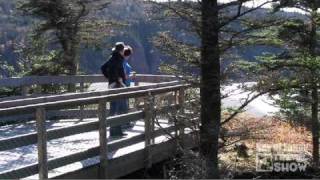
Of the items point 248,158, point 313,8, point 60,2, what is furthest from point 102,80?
point 313,8

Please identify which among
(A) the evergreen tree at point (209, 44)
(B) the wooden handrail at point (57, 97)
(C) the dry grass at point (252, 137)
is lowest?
(C) the dry grass at point (252, 137)

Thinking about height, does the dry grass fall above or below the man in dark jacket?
below

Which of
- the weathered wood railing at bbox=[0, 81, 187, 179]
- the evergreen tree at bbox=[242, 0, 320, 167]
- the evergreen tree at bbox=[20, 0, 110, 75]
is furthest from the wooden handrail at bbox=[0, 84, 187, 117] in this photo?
the evergreen tree at bbox=[20, 0, 110, 75]

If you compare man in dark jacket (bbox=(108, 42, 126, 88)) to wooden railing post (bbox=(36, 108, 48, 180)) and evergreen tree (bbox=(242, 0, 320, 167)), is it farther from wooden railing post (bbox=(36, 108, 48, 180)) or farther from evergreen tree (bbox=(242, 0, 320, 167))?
wooden railing post (bbox=(36, 108, 48, 180))

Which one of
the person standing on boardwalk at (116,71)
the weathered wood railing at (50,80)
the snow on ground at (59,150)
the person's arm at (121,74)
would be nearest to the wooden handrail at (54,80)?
the weathered wood railing at (50,80)

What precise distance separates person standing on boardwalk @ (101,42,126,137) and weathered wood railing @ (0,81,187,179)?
68 cm

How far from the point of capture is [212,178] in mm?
8789

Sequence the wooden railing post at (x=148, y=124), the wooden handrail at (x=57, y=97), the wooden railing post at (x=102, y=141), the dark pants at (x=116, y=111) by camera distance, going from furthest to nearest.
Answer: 1. the dark pants at (x=116, y=111)
2. the wooden railing post at (x=148, y=124)
3. the wooden railing post at (x=102, y=141)
4. the wooden handrail at (x=57, y=97)

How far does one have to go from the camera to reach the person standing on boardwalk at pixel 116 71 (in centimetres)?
1173

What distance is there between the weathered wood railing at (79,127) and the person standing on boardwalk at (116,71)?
678mm

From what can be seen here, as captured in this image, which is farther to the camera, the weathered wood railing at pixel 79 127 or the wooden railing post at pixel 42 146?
the wooden railing post at pixel 42 146

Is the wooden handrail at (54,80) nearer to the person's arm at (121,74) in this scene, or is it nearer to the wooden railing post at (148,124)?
the person's arm at (121,74)

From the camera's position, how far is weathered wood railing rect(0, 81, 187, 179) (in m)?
7.70

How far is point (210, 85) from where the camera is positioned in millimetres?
9141
